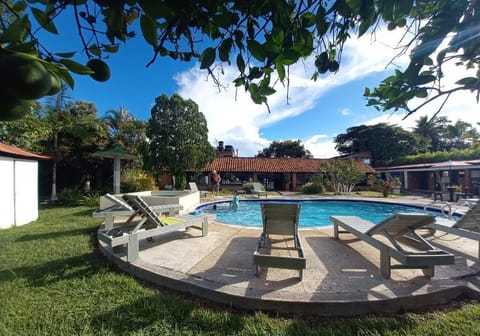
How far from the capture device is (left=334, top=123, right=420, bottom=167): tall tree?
36.1 m

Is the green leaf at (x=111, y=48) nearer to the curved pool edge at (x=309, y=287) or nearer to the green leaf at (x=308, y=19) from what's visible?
the green leaf at (x=308, y=19)

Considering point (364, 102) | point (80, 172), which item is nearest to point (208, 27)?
point (364, 102)

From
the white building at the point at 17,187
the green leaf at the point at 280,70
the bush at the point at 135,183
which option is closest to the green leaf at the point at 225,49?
the green leaf at the point at 280,70

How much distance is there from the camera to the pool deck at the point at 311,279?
2.97 meters

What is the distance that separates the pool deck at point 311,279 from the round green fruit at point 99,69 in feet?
10.00

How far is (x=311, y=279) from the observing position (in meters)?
3.59

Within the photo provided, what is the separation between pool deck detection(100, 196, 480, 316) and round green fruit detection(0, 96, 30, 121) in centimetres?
316

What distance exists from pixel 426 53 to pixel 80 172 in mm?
22916

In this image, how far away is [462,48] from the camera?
1.40m

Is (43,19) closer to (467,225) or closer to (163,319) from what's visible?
(163,319)

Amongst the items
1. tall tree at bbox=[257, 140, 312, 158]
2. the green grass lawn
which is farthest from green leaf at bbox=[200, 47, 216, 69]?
tall tree at bbox=[257, 140, 312, 158]

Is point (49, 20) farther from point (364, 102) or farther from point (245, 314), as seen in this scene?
point (245, 314)

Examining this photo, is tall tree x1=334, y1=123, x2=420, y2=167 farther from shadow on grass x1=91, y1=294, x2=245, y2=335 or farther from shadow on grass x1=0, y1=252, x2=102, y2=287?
shadow on grass x1=0, y1=252, x2=102, y2=287

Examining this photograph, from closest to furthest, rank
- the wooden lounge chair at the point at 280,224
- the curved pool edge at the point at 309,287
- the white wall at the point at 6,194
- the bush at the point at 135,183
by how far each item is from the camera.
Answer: the curved pool edge at the point at 309,287
the wooden lounge chair at the point at 280,224
the white wall at the point at 6,194
the bush at the point at 135,183
